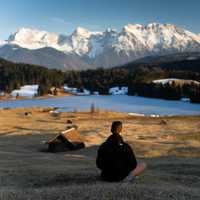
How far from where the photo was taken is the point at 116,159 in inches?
575

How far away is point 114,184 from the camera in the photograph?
46.5ft

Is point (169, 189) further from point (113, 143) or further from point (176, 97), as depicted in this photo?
point (176, 97)

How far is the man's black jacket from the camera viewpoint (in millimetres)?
14523

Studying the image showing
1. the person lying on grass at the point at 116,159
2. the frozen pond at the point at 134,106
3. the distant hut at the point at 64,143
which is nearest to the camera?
the person lying on grass at the point at 116,159

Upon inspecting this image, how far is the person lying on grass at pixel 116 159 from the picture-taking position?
1449 centimetres

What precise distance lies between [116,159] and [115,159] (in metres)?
0.03

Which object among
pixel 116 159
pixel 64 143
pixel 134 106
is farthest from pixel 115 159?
pixel 134 106

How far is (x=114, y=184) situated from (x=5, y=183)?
4568 millimetres

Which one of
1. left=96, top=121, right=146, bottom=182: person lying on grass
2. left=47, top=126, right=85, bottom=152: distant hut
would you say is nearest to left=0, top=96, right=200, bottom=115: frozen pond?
left=47, top=126, right=85, bottom=152: distant hut

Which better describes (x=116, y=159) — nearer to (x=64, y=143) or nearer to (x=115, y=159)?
(x=115, y=159)

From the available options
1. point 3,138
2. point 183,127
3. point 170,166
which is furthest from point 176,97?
point 170,166

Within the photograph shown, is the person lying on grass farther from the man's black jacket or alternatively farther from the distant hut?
the distant hut

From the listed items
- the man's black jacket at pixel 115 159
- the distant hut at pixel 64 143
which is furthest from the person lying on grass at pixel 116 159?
the distant hut at pixel 64 143

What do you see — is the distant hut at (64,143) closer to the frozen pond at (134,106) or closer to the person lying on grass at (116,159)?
the person lying on grass at (116,159)
